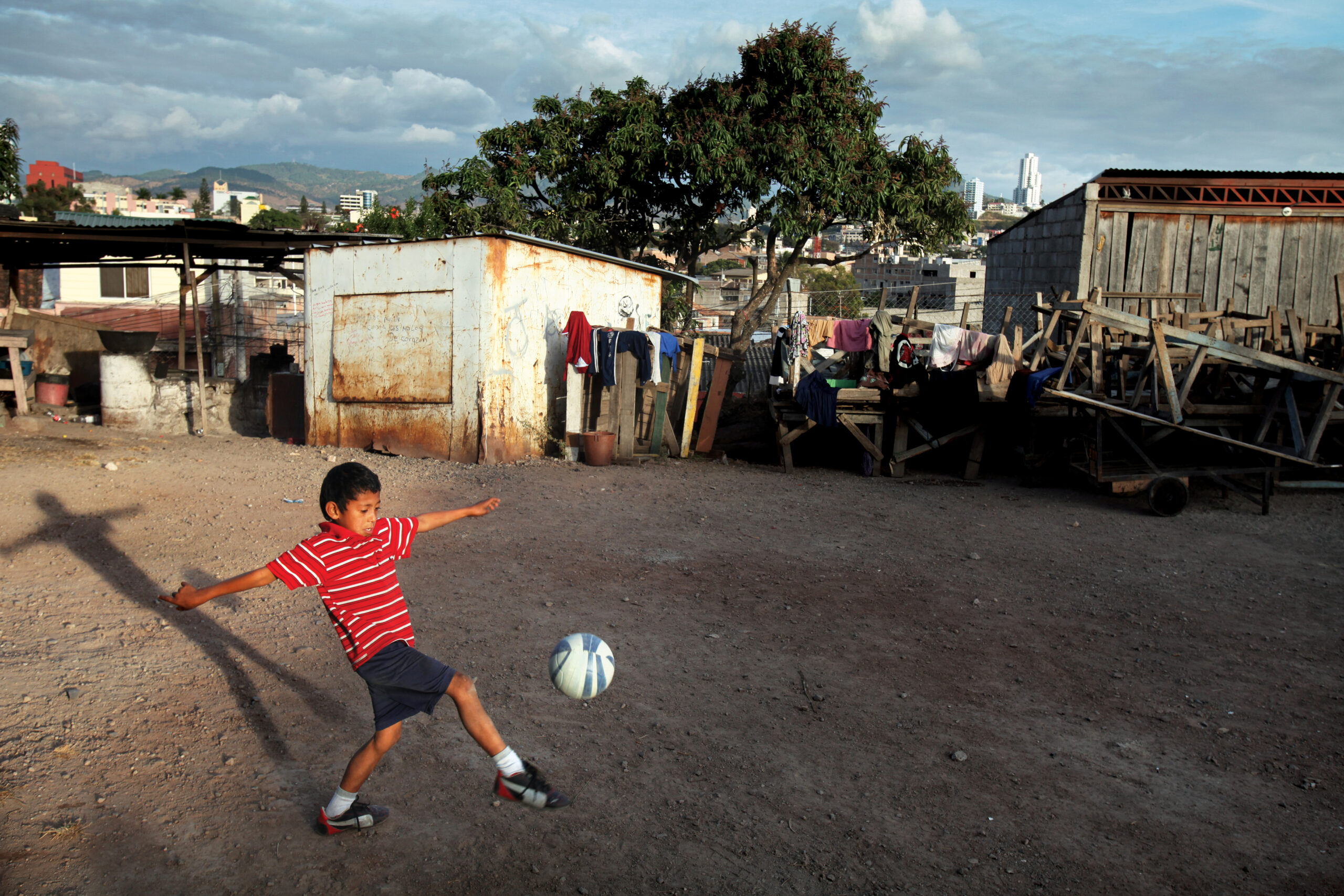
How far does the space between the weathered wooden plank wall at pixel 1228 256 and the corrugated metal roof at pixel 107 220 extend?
14.3 metres

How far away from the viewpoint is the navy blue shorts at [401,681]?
3.17m

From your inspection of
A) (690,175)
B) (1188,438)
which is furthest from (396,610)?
(690,175)

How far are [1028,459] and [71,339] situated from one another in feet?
57.0

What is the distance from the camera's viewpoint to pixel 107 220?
533 inches

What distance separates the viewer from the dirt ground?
10.1ft

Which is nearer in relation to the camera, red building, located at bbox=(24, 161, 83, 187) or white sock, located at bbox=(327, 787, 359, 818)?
white sock, located at bbox=(327, 787, 359, 818)

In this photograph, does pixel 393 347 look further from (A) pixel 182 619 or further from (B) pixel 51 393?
(B) pixel 51 393

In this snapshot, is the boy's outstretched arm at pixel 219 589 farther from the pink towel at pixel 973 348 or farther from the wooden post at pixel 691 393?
the pink towel at pixel 973 348

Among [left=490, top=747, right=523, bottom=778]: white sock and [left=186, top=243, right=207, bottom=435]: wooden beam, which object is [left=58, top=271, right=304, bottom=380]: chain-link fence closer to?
[left=186, top=243, right=207, bottom=435]: wooden beam

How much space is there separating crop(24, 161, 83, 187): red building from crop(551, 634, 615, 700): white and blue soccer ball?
7770 centimetres

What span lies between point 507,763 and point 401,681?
0.52 m

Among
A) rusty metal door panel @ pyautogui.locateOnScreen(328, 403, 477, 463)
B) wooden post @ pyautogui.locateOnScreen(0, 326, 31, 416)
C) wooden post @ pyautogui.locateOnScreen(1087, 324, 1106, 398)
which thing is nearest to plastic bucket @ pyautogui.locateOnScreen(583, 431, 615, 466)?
rusty metal door panel @ pyautogui.locateOnScreen(328, 403, 477, 463)

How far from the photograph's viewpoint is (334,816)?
314 cm

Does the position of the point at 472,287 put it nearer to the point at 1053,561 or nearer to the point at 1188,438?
the point at 1053,561
